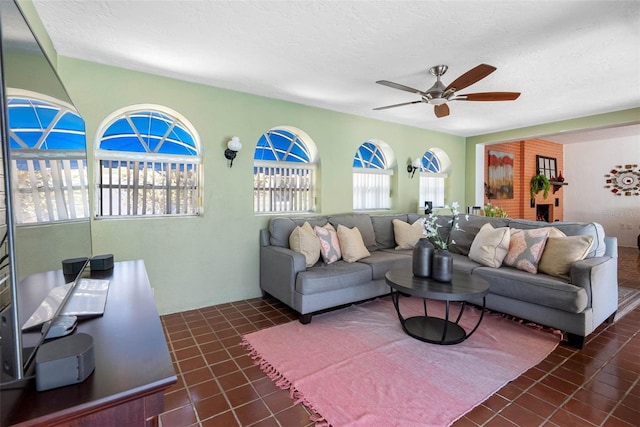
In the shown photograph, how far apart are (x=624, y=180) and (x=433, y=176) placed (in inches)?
217

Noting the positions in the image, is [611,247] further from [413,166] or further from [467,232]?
[413,166]

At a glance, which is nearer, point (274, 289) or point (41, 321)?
point (41, 321)

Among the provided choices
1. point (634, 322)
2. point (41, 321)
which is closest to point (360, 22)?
point (41, 321)

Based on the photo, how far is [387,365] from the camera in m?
2.24

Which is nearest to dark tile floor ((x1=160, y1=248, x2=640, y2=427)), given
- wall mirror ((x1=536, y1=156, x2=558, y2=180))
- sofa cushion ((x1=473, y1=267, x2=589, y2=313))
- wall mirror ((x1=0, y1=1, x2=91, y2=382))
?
sofa cushion ((x1=473, y1=267, x2=589, y2=313))

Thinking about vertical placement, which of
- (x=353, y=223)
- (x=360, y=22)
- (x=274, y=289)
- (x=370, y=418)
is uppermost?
(x=360, y=22)

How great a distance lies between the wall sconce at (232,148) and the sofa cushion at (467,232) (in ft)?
9.41

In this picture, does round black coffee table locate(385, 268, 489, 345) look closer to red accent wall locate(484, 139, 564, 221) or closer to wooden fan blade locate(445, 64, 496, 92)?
wooden fan blade locate(445, 64, 496, 92)

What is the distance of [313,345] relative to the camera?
2543 mm

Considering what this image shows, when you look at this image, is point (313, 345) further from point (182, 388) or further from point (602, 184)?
point (602, 184)

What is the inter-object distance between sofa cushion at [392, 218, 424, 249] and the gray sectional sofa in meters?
0.23

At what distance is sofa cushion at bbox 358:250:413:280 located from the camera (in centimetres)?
343

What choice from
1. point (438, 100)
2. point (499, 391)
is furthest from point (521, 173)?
point (499, 391)

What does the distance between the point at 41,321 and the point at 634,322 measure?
4.54 meters
